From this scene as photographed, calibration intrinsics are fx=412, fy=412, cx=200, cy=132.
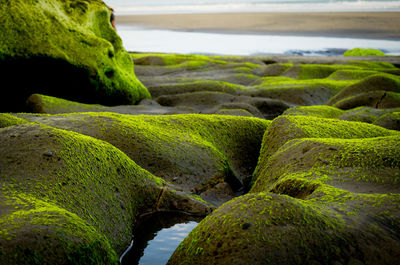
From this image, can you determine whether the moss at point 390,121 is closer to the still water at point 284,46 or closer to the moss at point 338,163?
the moss at point 338,163

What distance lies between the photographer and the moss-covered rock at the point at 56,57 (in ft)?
28.8

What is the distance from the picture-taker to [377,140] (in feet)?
16.4

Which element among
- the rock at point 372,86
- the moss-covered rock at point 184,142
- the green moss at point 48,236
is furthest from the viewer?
the rock at point 372,86

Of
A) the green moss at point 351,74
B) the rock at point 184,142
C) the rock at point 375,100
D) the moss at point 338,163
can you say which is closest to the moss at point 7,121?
the rock at point 184,142

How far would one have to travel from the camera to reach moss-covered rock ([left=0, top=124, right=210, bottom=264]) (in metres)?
2.92

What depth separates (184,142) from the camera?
6.25m

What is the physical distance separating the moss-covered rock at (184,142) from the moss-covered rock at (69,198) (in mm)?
644

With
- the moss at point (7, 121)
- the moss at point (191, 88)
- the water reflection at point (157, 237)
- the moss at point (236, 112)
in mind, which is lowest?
the water reflection at point (157, 237)

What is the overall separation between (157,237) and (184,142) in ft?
6.61

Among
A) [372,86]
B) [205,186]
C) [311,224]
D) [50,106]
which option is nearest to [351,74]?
[372,86]

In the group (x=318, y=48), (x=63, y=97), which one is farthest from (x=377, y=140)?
(x=318, y=48)

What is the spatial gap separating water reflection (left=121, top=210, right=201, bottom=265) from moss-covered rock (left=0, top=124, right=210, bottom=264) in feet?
0.39

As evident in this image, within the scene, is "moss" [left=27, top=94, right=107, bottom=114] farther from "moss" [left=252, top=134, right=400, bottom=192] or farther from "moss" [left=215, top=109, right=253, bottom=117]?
"moss" [left=252, top=134, right=400, bottom=192]

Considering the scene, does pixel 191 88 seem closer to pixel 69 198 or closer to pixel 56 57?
pixel 56 57
